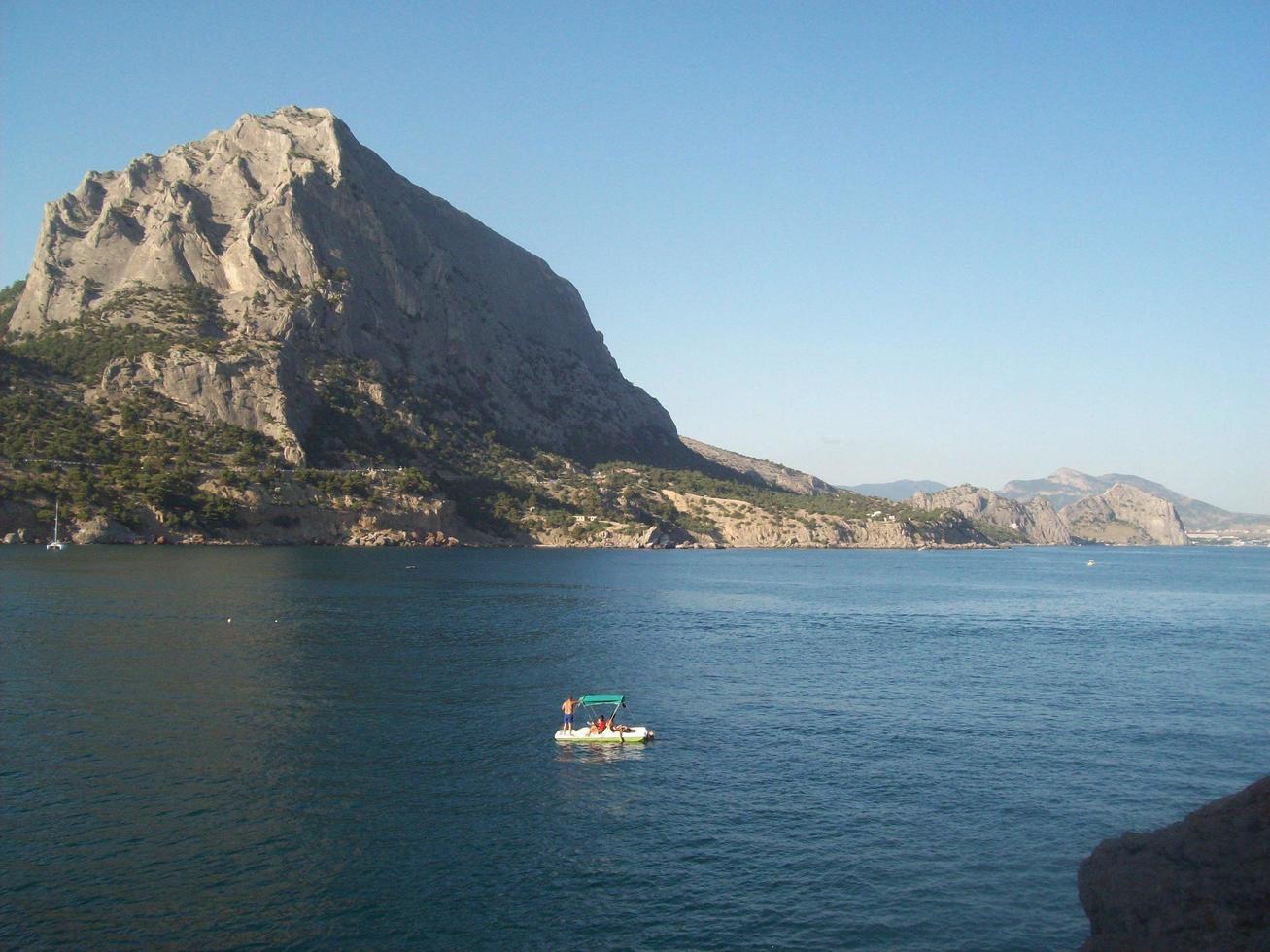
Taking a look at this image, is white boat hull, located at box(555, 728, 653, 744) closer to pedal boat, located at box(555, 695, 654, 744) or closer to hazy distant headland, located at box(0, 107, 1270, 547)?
pedal boat, located at box(555, 695, 654, 744)

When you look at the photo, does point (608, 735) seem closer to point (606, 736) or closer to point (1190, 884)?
point (606, 736)

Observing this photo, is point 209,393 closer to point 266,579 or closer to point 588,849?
point 266,579

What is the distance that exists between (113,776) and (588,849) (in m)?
16.2

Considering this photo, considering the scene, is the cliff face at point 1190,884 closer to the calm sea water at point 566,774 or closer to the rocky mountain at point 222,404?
the calm sea water at point 566,774

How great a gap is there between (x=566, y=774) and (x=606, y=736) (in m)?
4.05

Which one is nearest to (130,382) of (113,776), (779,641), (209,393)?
(209,393)

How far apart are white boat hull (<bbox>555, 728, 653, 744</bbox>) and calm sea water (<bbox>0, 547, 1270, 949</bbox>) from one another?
0.67m

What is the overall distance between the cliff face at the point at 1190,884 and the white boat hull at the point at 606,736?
2180cm

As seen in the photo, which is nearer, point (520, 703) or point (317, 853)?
point (317, 853)

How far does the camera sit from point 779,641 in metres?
64.8

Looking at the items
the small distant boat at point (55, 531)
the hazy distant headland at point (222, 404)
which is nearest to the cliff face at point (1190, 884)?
the small distant boat at point (55, 531)

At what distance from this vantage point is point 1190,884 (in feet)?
48.5

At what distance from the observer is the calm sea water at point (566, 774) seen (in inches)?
859

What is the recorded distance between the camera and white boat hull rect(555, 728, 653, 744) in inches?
1444
